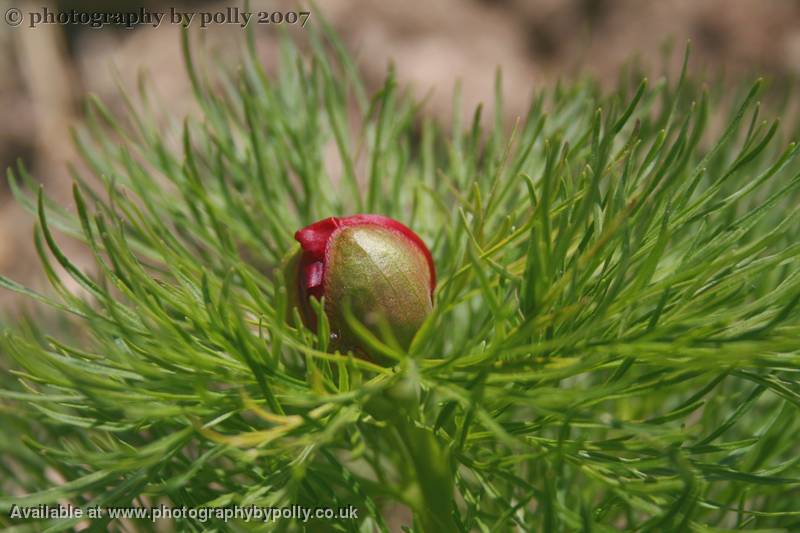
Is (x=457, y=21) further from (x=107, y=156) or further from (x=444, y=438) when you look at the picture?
(x=444, y=438)

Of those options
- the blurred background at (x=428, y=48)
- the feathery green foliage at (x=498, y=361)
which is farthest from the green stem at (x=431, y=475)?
the blurred background at (x=428, y=48)

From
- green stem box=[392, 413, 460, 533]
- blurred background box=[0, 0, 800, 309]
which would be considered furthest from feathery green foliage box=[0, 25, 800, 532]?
blurred background box=[0, 0, 800, 309]

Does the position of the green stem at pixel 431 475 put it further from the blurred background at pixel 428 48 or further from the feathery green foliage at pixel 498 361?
the blurred background at pixel 428 48

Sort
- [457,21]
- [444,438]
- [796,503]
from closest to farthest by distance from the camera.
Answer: [444,438]
[796,503]
[457,21]

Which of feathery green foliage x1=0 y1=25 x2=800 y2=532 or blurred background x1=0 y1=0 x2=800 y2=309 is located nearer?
feathery green foliage x1=0 y1=25 x2=800 y2=532

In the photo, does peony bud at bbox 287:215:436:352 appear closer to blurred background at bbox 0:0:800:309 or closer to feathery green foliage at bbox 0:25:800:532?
feathery green foliage at bbox 0:25:800:532

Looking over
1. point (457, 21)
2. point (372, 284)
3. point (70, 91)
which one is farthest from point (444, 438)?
point (70, 91)
